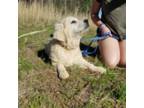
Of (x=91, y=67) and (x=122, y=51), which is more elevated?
(x=122, y=51)

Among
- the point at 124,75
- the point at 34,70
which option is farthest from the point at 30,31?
the point at 124,75

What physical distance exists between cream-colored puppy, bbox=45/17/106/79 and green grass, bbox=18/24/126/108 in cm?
8

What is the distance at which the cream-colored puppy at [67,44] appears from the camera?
4750mm

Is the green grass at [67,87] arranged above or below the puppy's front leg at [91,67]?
below

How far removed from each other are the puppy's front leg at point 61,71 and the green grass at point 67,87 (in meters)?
0.04

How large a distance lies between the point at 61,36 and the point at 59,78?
461 millimetres

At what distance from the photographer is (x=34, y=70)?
183 inches

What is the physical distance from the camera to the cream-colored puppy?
475cm

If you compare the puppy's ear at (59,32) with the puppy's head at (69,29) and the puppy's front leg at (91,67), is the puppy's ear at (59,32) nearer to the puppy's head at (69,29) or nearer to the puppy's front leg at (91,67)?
the puppy's head at (69,29)

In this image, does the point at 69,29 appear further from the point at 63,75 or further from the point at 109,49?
the point at 109,49

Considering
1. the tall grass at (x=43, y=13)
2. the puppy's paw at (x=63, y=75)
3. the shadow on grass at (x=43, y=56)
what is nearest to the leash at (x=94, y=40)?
the tall grass at (x=43, y=13)

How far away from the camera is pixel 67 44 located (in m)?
4.84

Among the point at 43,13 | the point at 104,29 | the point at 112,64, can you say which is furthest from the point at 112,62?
the point at 43,13

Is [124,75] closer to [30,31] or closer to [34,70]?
[34,70]
